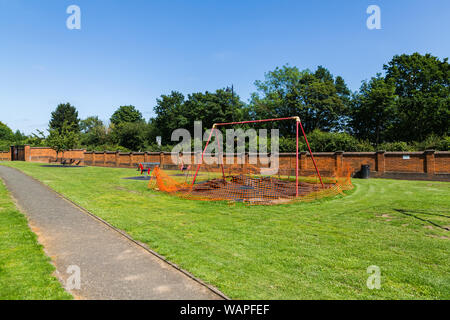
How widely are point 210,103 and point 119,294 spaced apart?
5049 cm

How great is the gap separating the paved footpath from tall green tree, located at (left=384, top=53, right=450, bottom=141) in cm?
4542

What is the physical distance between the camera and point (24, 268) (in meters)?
4.15

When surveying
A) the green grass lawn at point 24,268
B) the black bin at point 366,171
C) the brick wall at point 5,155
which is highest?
the brick wall at point 5,155

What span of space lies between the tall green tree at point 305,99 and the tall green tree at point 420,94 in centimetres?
899

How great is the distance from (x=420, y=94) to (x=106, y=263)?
51.5 m

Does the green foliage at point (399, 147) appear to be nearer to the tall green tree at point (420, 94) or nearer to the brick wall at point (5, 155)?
the tall green tree at point (420, 94)

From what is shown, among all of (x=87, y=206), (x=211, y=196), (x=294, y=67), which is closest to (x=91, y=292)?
(x=87, y=206)

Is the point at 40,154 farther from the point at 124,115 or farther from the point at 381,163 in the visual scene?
the point at 381,163

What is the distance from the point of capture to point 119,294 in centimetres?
346

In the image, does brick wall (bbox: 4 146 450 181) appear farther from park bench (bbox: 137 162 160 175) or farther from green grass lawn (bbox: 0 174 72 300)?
green grass lawn (bbox: 0 174 72 300)

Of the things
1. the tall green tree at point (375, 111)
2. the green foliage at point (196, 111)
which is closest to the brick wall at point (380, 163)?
the green foliage at point (196, 111)

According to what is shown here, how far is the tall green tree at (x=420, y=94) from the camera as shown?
39.1m

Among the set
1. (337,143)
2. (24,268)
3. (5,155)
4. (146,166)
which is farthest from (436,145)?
(5,155)

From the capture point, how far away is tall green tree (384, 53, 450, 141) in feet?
128
